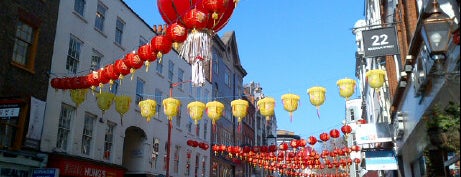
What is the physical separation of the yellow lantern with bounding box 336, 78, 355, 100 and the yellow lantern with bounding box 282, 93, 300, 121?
2187mm

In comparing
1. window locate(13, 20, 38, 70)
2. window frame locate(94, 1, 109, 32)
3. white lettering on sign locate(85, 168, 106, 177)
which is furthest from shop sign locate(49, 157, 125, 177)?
window frame locate(94, 1, 109, 32)

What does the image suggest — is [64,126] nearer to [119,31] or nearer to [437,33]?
[119,31]

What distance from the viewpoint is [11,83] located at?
15.9 meters

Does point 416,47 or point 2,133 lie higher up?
point 416,47

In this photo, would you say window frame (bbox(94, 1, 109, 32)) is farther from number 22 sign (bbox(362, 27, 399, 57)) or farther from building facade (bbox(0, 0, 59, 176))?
number 22 sign (bbox(362, 27, 399, 57))

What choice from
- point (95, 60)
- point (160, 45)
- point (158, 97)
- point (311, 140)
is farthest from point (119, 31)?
point (160, 45)

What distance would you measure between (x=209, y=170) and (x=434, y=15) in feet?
104

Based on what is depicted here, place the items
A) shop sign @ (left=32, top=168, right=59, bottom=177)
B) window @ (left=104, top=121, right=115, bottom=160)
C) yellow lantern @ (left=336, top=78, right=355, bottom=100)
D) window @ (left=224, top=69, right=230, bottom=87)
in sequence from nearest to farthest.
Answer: yellow lantern @ (left=336, top=78, right=355, bottom=100)
shop sign @ (left=32, top=168, right=59, bottom=177)
window @ (left=104, top=121, right=115, bottom=160)
window @ (left=224, top=69, right=230, bottom=87)

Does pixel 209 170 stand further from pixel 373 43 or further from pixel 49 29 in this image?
pixel 373 43

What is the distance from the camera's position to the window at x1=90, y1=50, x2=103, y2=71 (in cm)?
2163

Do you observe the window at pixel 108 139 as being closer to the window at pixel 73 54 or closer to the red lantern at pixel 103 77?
the window at pixel 73 54

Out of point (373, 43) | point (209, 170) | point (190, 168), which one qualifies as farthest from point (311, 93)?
point (209, 170)

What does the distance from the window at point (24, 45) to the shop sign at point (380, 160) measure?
14.0m

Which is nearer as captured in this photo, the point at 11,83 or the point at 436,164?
the point at 436,164
